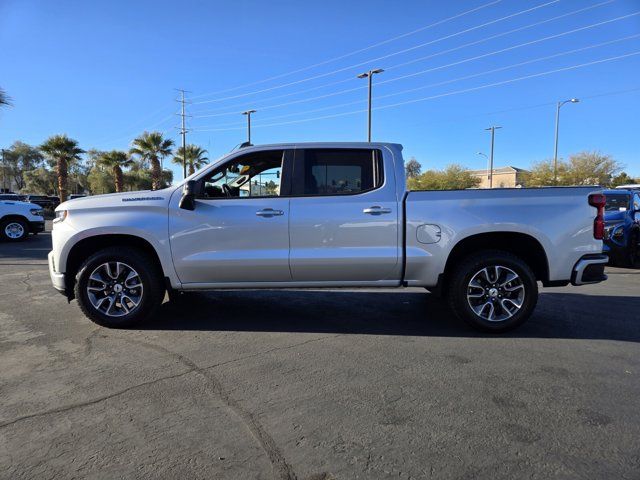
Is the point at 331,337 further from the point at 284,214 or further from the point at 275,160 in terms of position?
the point at 275,160

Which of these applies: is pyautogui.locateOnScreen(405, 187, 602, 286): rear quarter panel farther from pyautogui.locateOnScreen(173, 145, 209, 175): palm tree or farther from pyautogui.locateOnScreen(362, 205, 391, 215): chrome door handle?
pyautogui.locateOnScreen(173, 145, 209, 175): palm tree

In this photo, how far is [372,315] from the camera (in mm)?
5719

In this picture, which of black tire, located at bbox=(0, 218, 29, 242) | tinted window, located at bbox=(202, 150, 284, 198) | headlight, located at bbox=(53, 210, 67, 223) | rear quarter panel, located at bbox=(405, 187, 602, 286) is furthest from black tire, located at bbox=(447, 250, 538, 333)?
black tire, located at bbox=(0, 218, 29, 242)

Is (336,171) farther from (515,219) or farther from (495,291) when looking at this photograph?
(495,291)

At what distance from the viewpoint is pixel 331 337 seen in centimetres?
486

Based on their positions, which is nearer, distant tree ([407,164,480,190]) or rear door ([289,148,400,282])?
rear door ([289,148,400,282])

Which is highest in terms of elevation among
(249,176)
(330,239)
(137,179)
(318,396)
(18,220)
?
(137,179)

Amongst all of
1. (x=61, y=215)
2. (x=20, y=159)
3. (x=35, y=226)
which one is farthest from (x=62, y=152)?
(x=20, y=159)

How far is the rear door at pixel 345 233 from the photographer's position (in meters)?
4.93

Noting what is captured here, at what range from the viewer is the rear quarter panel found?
4.85 metres

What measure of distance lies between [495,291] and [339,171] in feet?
6.89

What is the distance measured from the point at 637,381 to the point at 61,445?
4.18 meters

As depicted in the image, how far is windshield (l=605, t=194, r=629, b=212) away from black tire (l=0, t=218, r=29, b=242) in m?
16.6

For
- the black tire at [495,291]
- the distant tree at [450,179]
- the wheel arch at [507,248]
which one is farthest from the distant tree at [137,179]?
the black tire at [495,291]
